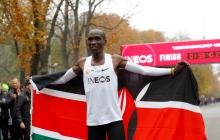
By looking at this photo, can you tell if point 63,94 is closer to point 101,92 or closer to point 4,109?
point 101,92

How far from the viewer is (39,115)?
312 inches

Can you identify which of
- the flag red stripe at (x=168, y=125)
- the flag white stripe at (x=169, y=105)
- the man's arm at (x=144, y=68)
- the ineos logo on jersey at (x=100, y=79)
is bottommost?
the flag red stripe at (x=168, y=125)

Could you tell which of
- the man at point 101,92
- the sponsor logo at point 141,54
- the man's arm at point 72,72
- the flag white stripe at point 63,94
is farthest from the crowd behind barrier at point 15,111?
the sponsor logo at point 141,54

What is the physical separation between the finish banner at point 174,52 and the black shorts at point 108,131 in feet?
82.1

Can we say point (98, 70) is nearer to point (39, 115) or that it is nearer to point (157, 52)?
point (39, 115)

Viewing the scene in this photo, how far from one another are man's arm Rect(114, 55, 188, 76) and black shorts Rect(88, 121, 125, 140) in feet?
2.26

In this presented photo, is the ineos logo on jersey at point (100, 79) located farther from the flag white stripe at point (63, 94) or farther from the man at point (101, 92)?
the flag white stripe at point (63, 94)

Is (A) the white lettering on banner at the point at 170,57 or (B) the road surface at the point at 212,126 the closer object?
(B) the road surface at the point at 212,126

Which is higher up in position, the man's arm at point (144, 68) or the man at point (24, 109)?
the man's arm at point (144, 68)

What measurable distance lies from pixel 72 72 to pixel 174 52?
25.2 metres

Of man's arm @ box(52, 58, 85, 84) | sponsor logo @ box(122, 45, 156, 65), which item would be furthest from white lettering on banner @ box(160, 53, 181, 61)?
man's arm @ box(52, 58, 85, 84)

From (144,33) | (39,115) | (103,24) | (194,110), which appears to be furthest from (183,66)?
(144,33)

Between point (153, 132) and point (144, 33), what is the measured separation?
3297 inches

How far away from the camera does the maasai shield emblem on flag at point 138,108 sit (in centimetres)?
739
